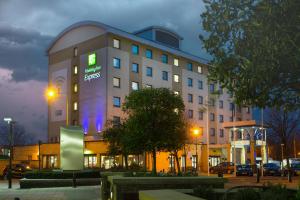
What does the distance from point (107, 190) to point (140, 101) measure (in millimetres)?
7349

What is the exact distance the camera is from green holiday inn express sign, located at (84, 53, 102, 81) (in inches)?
2537

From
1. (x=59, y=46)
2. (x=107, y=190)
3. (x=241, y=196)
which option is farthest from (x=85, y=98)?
(x=241, y=196)

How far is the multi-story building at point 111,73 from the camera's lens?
63844 mm

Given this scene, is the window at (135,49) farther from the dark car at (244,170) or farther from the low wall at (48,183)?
the low wall at (48,183)

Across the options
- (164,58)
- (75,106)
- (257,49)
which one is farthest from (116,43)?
(257,49)

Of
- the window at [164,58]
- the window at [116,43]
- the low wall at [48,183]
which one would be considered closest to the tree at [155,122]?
the low wall at [48,183]

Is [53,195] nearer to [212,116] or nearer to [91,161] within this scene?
[91,161]

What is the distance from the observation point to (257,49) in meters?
8.42

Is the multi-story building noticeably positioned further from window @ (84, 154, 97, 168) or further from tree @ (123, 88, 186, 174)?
tree @ (123, 88, 186, 174)

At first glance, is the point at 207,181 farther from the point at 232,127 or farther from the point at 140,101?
the point at 232,127

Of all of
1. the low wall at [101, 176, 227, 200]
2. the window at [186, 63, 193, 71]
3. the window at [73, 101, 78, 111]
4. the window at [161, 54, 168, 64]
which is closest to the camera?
the low wall at [101, 176, 227, 200]

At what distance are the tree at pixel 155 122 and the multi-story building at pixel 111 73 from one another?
110ft

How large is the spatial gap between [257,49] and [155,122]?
18.2 metres

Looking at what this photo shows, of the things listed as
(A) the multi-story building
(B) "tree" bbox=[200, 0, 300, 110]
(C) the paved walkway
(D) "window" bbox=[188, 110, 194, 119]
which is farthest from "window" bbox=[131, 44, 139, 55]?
(B) "tree" bbox=[200, 0, 300, 110]
